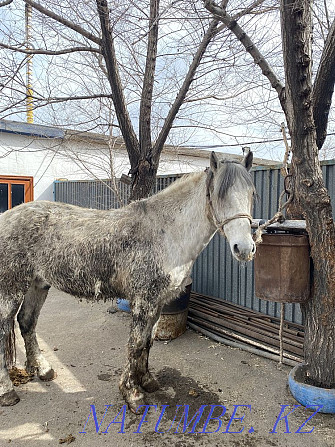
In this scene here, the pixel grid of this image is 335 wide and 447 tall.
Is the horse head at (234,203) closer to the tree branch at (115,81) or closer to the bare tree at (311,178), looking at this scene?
the bare tree at (311,178)

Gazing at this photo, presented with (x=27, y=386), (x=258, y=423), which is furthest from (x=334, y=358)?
(x=27, y=386)

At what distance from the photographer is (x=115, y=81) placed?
14.1 ft

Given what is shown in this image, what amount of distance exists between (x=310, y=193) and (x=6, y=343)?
120 inches

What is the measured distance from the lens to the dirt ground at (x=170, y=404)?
2.38m

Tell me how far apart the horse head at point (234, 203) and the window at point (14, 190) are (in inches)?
339

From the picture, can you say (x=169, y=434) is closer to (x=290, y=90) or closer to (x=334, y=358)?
(x=334, y=358)

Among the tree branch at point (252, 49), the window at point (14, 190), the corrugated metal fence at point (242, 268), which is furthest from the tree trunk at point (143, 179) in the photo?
the window at point (14, 190)

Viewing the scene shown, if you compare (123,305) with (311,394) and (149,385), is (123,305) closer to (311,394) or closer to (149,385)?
(149,385)

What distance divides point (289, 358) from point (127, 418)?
191 cm

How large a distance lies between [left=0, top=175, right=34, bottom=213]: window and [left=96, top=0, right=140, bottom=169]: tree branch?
20.4ft

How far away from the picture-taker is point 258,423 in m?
2.55

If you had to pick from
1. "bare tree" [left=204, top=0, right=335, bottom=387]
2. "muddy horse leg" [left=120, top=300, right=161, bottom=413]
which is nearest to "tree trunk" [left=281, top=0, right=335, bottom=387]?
"bare tree" [left=204, top=0, right=335, bottom=387]

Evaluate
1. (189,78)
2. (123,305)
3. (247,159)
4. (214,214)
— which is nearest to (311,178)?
(247,159)

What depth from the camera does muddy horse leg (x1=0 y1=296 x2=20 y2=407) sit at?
2809 millimetres
